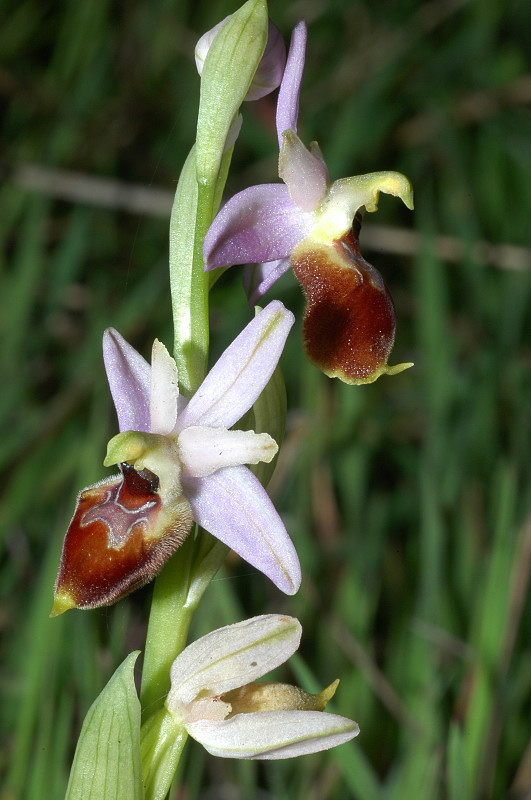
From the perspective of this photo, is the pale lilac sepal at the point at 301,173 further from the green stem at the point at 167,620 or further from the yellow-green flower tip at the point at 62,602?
the yellow-green flower tip at the point at 62,602

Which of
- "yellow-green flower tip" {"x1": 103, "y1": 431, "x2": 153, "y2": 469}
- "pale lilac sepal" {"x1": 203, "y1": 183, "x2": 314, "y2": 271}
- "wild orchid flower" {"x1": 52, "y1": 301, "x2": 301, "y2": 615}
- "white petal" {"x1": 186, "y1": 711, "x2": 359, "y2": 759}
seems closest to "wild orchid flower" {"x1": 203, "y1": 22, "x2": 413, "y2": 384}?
"pale lilac sepal" {"x1": 203, "y1": 183, "x2": 314, "y2": 271}

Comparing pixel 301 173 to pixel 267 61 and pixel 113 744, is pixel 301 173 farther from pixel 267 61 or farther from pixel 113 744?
pixel 113 744

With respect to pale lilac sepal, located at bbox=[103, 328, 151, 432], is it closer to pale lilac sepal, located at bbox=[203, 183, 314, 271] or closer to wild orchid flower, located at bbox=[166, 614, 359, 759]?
pale lilac sepal, located at bbox=[203, 183, 314, 271]

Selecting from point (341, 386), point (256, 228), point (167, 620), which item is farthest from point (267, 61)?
point (341, 386)

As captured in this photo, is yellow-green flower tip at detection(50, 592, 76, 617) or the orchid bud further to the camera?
the orchid bud

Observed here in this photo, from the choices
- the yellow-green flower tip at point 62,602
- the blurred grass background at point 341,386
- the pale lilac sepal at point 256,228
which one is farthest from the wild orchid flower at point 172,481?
the blurred grass background at point 341,386

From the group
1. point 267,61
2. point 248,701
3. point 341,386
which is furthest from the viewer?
point 341,386
